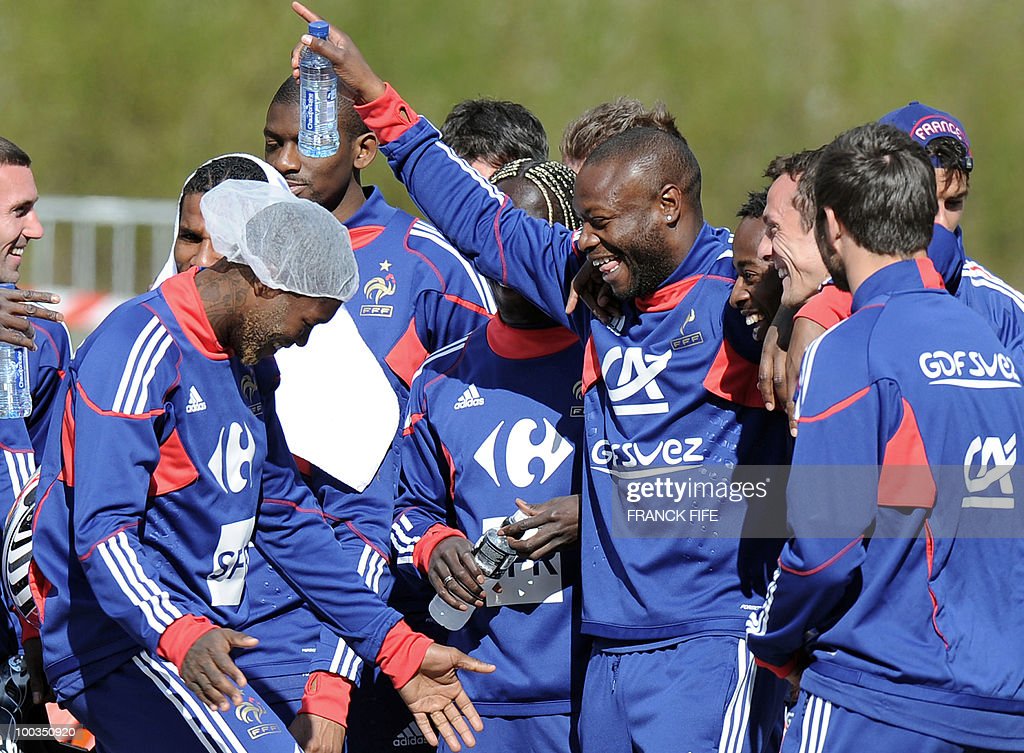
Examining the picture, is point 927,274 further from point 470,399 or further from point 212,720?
point 212,720

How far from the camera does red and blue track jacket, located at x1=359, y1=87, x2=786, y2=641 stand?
468 cm

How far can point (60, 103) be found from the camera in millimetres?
23516

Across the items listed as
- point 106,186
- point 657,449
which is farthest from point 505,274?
point 106,186

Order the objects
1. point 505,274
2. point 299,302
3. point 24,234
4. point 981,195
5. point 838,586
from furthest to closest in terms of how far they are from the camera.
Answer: point 981,195, point 24,234, point 505,274, point 299,302, point 838,586

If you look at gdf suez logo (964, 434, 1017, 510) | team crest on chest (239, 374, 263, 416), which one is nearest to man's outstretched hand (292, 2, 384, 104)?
team crest on chest (239, 374, 263, 416)

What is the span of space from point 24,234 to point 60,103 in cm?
1864

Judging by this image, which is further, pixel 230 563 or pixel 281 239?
pixel 230 563

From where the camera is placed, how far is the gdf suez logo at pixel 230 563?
15.0 ft

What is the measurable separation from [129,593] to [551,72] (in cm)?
1858

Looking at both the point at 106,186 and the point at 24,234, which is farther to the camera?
the point at 106,186

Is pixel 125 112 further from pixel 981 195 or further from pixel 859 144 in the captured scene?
pixel 859 144

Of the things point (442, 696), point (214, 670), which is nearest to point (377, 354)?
point (442, 696)

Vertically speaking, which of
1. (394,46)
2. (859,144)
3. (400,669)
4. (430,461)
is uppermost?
(394,46)

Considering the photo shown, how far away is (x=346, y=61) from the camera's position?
521cm
